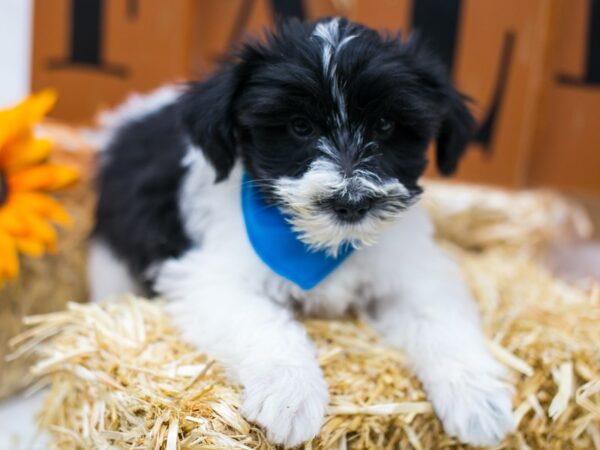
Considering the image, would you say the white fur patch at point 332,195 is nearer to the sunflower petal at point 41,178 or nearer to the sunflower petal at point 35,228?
the sunflower petal at point 35,228

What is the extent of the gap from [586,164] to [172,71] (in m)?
2.51

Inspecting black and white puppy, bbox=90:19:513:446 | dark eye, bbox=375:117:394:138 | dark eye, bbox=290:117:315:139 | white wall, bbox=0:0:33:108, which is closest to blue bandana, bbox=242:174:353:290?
black and white puppy, bbox=90:19:513:446

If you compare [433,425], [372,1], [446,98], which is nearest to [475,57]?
[372,1]

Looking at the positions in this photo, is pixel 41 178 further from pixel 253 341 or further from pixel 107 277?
pixel 253 341

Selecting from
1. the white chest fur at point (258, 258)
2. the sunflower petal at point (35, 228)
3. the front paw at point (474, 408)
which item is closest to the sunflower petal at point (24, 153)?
the sunflower petal at point (35, 228)

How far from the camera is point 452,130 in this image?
8.12 feet

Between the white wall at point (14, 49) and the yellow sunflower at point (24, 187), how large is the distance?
4.18 ft

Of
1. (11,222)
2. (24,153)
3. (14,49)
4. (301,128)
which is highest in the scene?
(14,49)

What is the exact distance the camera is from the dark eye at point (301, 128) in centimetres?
211

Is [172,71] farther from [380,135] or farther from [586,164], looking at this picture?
[586,164]

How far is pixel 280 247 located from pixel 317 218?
36 cm

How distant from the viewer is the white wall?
12.9 ft

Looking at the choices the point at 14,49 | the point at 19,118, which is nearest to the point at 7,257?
the point at 19,118

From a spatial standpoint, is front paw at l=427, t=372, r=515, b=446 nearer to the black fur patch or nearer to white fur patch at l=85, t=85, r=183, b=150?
the black fur patch
